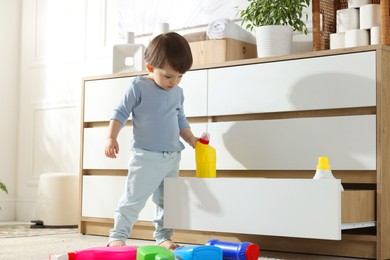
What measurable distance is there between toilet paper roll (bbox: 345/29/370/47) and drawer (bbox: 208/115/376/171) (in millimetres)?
339

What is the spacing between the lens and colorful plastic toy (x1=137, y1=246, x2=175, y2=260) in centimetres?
145

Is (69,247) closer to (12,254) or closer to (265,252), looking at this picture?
(12,254)

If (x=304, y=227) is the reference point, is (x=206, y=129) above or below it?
above

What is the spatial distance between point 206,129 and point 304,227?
74 centimetres

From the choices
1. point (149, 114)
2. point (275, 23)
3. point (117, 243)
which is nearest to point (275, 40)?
point (275, 23)

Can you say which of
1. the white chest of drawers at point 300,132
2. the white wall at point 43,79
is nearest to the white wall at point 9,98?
the white wall at point 43,79

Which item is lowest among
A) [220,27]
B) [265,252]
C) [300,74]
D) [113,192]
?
[265,252]

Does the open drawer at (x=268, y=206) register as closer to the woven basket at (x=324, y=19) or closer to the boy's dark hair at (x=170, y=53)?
the boy's dark hair at (x=170, y=53)

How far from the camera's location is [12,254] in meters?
2.01

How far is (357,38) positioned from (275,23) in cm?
Result: 33

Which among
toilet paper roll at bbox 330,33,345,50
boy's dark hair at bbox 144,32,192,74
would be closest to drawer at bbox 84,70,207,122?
boy's dark hair at bbox 144,32,192,74

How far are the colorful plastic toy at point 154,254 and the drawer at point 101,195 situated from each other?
3.40 feet

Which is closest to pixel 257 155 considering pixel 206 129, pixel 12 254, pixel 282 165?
pixel 282 165

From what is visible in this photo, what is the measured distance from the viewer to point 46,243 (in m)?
2.33
